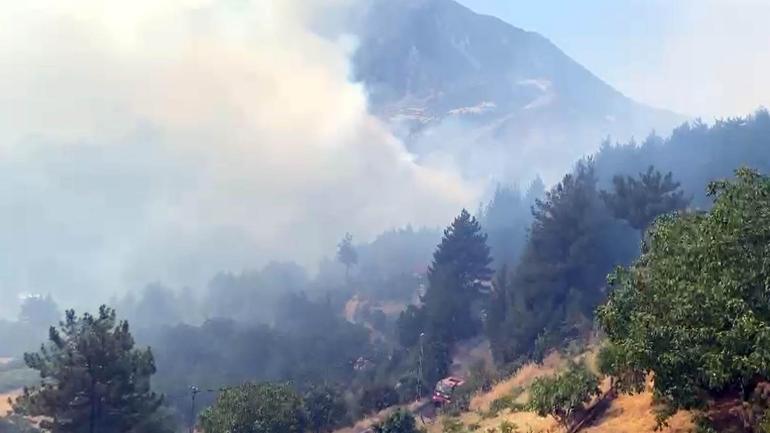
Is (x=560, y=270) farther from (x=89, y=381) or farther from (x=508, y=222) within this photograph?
(x=508, y=222)

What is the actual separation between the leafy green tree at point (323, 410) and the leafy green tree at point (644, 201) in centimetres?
2795

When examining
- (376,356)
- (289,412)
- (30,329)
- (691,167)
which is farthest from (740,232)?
(30,329)

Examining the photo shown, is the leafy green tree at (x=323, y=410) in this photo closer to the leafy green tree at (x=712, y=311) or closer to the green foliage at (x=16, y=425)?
the green foliage at (x=16, y=425)

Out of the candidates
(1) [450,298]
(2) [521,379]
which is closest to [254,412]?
(2) [521,379]

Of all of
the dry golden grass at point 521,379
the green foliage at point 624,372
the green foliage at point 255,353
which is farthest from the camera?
the green foliage at point 255,353

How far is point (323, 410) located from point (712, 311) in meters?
37.3

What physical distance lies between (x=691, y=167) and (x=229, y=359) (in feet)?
233

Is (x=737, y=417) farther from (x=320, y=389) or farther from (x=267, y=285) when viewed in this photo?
(x=267, y=285)

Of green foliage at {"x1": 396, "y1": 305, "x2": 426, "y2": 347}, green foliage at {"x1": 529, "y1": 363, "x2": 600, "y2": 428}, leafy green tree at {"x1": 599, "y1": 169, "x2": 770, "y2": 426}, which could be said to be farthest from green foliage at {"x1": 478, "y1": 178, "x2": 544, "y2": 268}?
leafy green tree at {"x1": 599, "y1": 169, "x2": 770, "y2": 426}

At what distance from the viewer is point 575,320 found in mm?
58344

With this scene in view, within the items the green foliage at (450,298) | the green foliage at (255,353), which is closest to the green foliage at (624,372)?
the green foliage at (450,298)

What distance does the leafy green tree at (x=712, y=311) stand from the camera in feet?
50.9

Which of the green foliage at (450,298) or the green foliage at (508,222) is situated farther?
the green foliage at (508,222)

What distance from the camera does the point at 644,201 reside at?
58688mm
